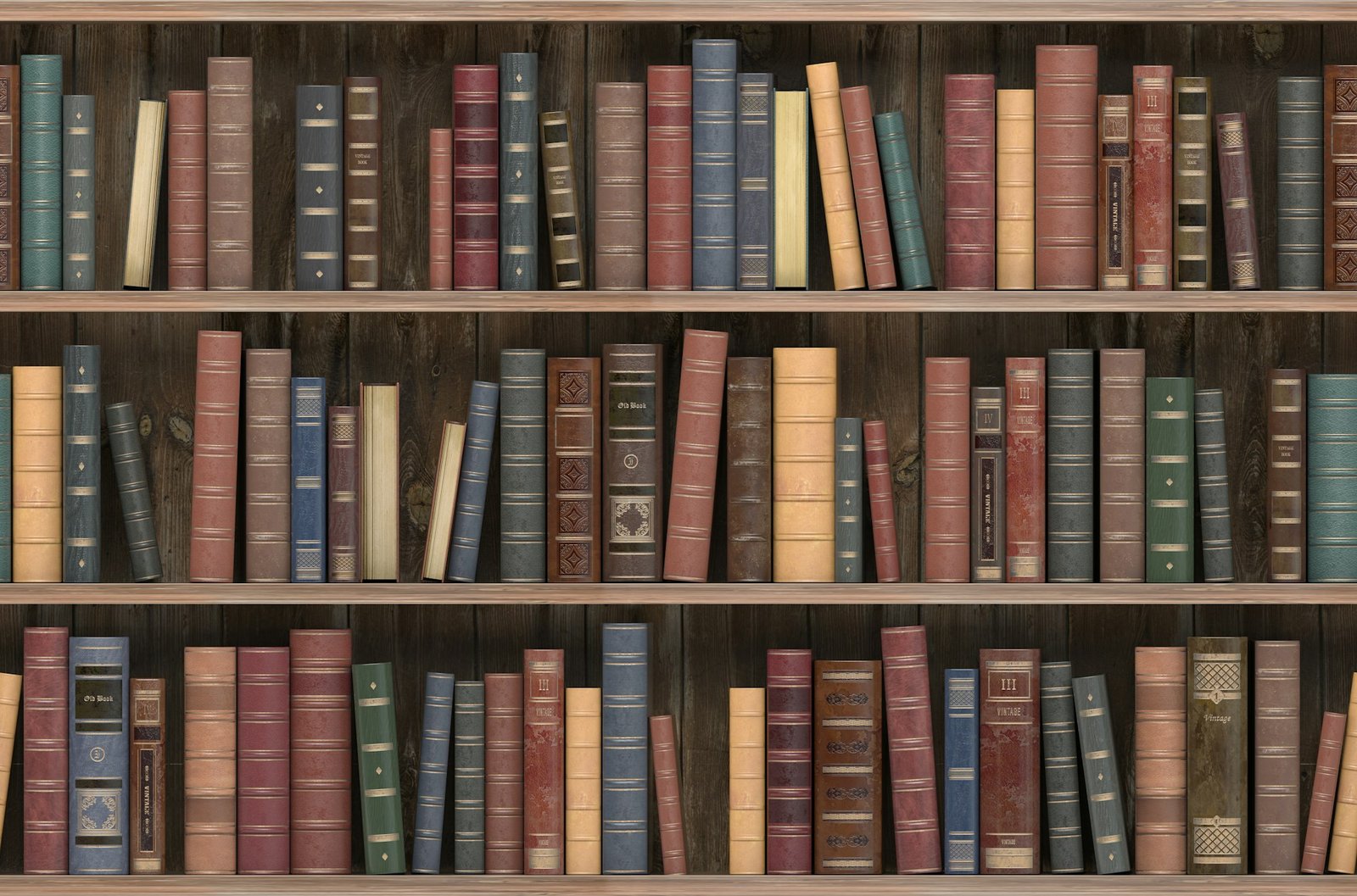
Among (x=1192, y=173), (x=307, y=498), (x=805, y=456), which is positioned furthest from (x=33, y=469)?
(x=1192, y=173)

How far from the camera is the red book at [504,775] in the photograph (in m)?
2.32

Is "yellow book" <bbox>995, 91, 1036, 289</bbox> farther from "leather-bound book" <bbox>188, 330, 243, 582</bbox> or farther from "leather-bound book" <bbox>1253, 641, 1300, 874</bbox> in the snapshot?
"leather-bound book" <bbox>188, 330, 243, 582</bbox>

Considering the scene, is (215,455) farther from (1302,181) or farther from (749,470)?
(1302,181)

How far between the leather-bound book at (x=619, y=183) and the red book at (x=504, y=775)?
2.05 feet

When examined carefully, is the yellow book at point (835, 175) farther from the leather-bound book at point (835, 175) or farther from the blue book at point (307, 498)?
the blue book at point (307, 498)

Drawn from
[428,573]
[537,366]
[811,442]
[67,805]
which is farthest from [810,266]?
[67,805]

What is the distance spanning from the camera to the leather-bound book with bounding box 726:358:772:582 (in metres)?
2.31

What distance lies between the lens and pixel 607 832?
232 centimetres

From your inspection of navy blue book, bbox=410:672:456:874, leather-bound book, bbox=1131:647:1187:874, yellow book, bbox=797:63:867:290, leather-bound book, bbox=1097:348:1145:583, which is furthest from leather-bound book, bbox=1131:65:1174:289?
navy blue book, bbox=410:672:456:874

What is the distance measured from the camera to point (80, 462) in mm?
2291

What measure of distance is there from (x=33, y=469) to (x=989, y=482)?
142cm

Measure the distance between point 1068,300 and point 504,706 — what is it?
3.36 ft

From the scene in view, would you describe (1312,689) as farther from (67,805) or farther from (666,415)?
(67,805)

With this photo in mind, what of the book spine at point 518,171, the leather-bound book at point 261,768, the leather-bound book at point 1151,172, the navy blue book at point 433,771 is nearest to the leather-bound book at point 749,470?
the book spine at point 518,171
